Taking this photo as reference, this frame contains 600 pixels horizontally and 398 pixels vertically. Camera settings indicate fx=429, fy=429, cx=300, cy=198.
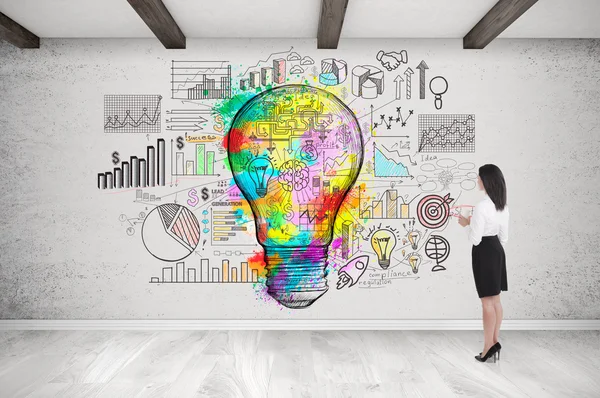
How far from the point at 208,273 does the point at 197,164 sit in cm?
104

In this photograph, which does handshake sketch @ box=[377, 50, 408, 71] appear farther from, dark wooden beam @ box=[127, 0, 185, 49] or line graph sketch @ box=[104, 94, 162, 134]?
line graph sketch @ box=[104, 94, 162, 134]

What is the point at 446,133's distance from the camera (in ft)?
13.4

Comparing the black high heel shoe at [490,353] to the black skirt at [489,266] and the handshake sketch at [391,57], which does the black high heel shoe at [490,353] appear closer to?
the black skirt at [489,266]

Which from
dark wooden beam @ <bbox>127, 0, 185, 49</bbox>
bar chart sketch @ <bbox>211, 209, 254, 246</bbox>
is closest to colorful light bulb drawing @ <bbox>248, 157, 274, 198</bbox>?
bar chart sketch @ <bbox>211, 209, 254, 246</bbox>

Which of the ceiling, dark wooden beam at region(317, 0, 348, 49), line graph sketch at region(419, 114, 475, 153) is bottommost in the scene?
line graph sketch at region(419, 114, 475, 153)

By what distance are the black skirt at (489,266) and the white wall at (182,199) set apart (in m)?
0.76

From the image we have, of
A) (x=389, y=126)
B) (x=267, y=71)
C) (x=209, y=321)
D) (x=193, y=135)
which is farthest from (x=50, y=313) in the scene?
(x=389, y=126)

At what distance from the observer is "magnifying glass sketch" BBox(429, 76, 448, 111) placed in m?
4.10

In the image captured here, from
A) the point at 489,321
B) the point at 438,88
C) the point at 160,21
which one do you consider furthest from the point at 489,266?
the point at 160,21

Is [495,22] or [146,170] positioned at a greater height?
[495,22]

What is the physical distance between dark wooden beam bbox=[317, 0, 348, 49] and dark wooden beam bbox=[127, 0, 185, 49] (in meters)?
1.26

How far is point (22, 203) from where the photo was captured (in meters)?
4.10

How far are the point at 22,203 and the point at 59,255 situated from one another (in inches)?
24.2

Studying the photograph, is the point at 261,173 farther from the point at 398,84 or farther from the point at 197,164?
the point at 398,84
